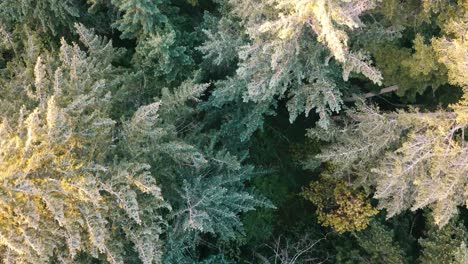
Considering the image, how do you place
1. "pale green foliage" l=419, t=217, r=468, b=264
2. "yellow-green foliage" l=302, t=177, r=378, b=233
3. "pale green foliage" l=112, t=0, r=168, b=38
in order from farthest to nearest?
"yellow-green foliage" l=302, t=177, r=378, b=233 < "pale green foliage" l=419, t=217, r=468, b=264 < "pale green foliage" l=112, t=0, r=168, b=38

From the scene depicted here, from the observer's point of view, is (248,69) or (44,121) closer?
(44,121)

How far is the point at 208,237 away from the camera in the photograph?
931 centimetres

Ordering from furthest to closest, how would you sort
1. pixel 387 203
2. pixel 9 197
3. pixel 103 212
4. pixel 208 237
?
1. pixel 208 237
2. pixel 387 203
3. pixel 103 212
4. pixel 9 197

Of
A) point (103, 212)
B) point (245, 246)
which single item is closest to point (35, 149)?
point (103, 212)

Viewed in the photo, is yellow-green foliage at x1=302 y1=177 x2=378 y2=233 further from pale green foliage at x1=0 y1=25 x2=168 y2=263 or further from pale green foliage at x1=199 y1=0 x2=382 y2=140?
pale green foliage at x1=0 y1=25 x2=168 y2=263

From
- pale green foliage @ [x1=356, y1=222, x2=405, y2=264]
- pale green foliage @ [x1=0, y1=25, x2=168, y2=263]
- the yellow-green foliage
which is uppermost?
pale green foliage @ [x1=0, y1=25, x2=168, y2=263]

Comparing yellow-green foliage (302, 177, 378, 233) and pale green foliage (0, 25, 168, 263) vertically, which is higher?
pale green foliage (0, 25, 168, 263)

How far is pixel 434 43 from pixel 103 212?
5.51m

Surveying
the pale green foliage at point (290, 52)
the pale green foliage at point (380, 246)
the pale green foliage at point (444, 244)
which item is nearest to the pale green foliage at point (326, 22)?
the pale green foliage at point (290, 52)

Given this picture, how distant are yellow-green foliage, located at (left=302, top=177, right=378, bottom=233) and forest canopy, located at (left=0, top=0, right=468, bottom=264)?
1.2 inches

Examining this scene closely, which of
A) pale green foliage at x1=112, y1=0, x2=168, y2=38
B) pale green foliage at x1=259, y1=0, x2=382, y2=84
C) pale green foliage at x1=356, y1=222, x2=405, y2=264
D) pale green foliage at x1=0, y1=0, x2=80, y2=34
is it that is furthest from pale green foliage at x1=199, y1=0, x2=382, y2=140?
pale green foliage at x1=356, y1=222, x2=405, y2=264

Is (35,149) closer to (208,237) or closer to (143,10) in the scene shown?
(143,10)

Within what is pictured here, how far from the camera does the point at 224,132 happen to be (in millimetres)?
8625

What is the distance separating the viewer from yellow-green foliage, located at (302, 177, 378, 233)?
29.6ft
